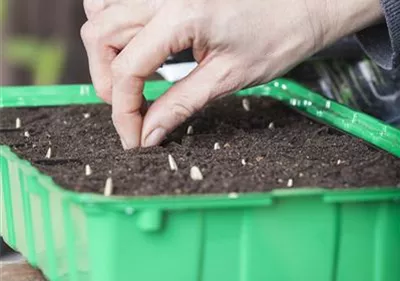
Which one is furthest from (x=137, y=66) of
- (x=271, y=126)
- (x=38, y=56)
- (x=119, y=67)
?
(x=38, y=56)

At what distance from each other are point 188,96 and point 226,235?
276 millimetres

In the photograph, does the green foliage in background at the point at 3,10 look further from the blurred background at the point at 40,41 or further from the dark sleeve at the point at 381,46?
the dark sleeve at the point at 381,46

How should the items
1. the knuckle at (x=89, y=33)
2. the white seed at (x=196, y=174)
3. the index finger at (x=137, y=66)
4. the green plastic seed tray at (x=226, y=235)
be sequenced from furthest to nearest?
1. the knuckle at (x=89, y=33)
2. the index finger at (x=137, y=66)
3. the white seed at (x=196, y=174)
4. the green plastic seed tray at (x=226, y=235)

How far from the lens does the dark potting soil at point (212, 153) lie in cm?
83

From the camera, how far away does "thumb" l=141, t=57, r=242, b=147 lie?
100cm

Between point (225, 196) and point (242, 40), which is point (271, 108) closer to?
point (242, 40)

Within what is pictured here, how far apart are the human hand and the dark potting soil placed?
0.17 feet

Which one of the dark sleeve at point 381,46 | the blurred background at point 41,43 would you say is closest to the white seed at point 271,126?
the dark sleeve at point 381,46

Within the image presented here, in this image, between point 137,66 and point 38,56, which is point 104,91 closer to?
point 137,66

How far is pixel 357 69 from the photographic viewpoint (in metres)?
1.47

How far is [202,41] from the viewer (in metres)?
0.97

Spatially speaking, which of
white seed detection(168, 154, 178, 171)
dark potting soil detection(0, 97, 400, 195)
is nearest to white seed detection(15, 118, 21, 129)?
dark potting soil detection(0, 97, 400, 195)

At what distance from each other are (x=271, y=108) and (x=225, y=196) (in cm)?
56

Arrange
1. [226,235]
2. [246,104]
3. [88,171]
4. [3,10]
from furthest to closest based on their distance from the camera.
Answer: [3,10], [246,104], [88,171], [226,235]
